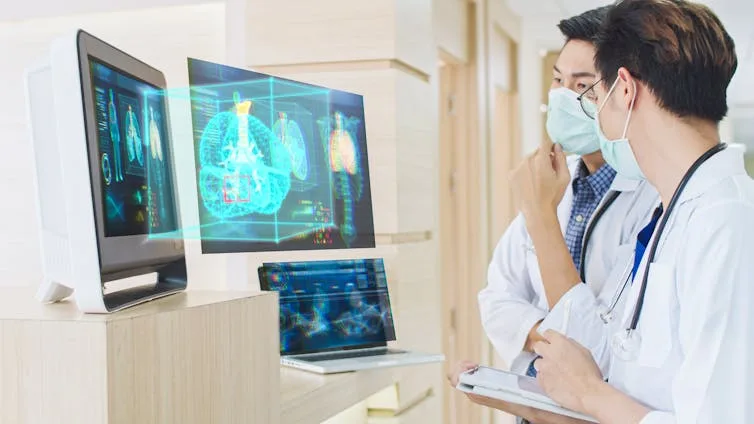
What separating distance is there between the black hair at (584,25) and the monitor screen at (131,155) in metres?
1.00

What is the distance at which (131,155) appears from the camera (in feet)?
4.52

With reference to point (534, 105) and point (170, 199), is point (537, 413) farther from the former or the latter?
point (534, 105)

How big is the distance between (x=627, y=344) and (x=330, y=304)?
2.15ft

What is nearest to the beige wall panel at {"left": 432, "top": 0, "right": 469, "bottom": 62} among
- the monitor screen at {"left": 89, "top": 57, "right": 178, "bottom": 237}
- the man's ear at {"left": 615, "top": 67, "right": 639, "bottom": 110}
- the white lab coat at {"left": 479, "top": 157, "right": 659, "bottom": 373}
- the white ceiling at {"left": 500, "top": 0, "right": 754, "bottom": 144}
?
the white ceiling at {"left": 500, "top": 0, "right": 754, "bottom": 144}

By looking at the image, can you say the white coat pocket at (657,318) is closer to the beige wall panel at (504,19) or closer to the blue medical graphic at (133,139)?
the blue medical graphic at (133,139)

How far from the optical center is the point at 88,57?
4.00ft

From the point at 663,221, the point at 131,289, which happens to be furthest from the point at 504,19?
the point at 131,289

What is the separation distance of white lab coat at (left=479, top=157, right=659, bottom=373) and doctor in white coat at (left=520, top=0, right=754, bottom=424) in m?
0.32

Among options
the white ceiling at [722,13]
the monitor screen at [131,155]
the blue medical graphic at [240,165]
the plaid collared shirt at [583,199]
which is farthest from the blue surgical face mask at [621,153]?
the white ceiling at [722,13]

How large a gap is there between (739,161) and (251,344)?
0.83 m

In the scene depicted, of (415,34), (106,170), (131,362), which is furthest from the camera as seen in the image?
(415,34)

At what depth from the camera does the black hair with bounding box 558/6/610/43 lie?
2.03m

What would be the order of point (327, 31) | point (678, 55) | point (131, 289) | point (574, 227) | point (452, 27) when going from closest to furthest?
1. point (131, 289)
2. point (678, 55)
3. point (574, 227)
4. point (327, 31)
5. point (452, 27)

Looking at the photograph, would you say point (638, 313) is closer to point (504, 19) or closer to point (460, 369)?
Result: point (460, 369)
